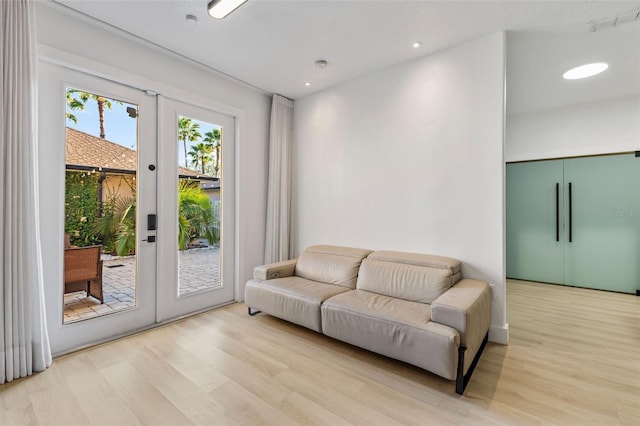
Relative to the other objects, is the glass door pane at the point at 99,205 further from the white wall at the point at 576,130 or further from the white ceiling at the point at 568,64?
the white wall at the point at 576,130

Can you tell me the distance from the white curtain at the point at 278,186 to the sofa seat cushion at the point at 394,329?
Answer: 5.32 ft

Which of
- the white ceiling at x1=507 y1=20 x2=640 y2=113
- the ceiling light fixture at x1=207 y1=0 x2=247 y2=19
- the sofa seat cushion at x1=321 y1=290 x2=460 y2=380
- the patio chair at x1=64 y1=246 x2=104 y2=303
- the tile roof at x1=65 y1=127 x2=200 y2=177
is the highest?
the white ceiling at x1=507 y1=20 x2=640 y2=113

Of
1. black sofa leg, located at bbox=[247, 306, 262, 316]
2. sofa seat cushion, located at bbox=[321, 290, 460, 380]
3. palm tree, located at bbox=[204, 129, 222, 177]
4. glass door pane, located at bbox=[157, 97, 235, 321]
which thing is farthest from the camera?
palm tree, located at bbox=[204, 129, 222, 177]

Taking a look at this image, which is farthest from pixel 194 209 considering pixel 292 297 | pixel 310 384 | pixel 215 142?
pixel 310 384

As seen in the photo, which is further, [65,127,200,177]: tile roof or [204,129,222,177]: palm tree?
[204,129,222,177]: palm tree

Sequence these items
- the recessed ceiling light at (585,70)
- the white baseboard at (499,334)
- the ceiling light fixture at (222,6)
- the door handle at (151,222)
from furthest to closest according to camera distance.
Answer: the recessed ceiling light at (585,70) < the door handle at (151,222) < the white baseboard at (499,334) < the ceiling light fixture at (222,6)

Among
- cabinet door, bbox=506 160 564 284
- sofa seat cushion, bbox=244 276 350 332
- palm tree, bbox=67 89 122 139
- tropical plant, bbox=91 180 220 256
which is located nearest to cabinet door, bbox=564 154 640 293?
cabinet door, bbox=506 160 564 284

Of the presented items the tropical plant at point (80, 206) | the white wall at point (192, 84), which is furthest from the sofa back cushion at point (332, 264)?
the tropical plant at point (80, 206)

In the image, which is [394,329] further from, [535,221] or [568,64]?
[535,221]

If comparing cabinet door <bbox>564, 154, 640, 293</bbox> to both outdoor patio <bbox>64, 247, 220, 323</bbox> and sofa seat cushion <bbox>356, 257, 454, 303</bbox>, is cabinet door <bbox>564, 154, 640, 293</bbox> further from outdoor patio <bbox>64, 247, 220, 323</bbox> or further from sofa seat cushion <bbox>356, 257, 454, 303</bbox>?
outdoor patio <bbox>64, 247, 220, 323</bbox>

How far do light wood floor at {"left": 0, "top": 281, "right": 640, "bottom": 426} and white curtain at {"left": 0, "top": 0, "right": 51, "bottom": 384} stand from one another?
0.97 ft

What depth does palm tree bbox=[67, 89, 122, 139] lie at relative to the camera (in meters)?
2.47

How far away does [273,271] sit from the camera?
3312mm

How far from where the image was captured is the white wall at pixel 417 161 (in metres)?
2.67
